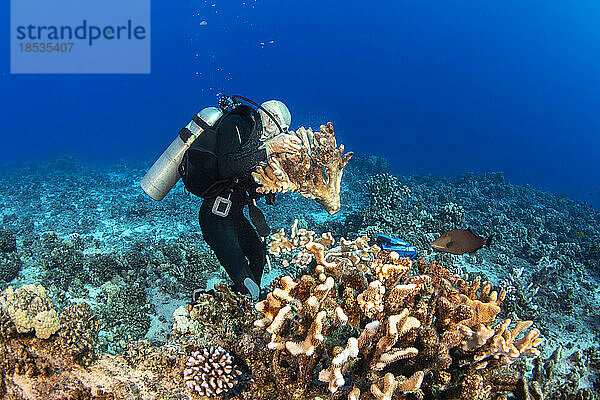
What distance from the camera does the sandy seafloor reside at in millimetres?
6512

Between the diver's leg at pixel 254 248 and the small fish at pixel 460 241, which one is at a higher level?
the small fish at pixel 460 241

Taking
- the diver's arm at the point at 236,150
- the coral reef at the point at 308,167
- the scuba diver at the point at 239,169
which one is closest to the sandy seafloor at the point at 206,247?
the scuba diver at the point at 239,169

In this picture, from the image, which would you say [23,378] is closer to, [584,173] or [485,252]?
[485,252]

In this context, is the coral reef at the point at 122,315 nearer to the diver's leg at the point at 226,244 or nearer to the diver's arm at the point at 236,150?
the diver's leg at the point at 226,244

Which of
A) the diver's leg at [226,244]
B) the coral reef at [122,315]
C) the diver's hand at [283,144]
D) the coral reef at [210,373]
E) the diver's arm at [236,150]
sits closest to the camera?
the coral reef at [210,373]

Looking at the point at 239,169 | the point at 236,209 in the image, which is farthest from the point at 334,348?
the point at 236,209

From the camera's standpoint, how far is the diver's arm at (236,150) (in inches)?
163

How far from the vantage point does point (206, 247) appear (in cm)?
920

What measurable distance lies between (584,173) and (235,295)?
112 meters

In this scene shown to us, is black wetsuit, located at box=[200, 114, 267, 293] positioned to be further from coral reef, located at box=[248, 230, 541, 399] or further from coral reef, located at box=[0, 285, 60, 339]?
coral reef, located at box=[0, 285, 60, 339]

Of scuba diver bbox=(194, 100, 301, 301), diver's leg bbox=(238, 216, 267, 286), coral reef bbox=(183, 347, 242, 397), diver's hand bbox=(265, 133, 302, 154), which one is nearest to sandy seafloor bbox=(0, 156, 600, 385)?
diver's leg bbox=(238, 216, 267, 286)

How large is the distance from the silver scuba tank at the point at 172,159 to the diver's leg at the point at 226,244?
908 millimetres

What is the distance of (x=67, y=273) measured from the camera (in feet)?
23.9

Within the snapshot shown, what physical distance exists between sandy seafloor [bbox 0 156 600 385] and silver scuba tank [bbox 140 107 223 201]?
2340 millimetres
